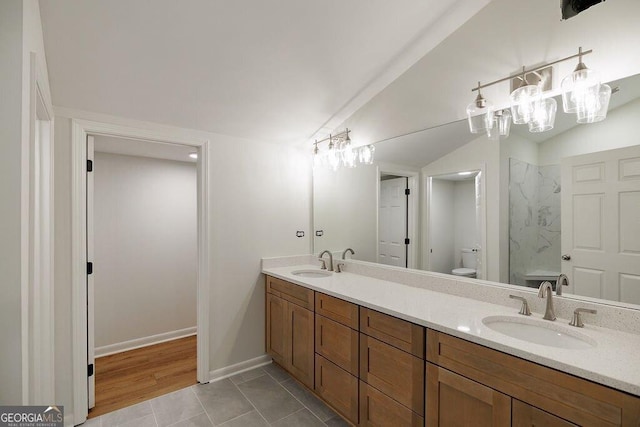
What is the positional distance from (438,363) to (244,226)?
1961mm

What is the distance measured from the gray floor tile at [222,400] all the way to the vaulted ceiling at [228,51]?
219 cm

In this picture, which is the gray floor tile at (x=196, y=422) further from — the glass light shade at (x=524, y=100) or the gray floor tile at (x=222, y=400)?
the glass light shade at (x=524, y=100)

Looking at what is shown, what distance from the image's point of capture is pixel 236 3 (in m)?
1.49

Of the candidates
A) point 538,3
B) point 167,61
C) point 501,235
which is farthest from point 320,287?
point 538,3

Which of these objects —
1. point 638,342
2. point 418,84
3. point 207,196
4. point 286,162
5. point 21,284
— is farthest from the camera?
point 286,162

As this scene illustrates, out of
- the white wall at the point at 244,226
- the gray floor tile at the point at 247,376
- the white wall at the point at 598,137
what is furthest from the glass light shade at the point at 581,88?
the gray floor tile at the point at 247,376

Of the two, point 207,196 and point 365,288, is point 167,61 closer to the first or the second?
point 207,196

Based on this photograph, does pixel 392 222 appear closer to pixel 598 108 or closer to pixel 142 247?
pixel 598 108

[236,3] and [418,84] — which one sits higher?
[236,3]

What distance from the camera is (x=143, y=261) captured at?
3.34 meters

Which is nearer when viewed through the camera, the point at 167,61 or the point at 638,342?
the point at 638,342

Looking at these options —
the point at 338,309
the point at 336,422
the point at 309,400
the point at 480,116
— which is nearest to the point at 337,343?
the point at 338,309

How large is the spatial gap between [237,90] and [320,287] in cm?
155

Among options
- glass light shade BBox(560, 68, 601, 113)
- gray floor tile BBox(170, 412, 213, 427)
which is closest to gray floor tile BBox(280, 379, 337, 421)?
gray floor tile BBox(170, 412, 213, 427)
